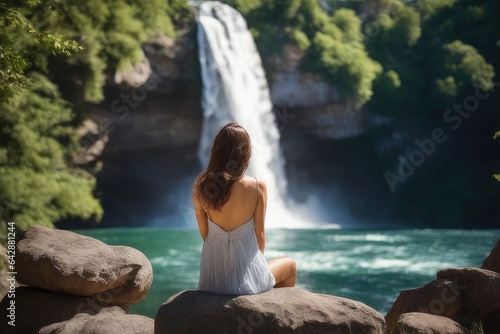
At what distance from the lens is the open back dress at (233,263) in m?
5.36

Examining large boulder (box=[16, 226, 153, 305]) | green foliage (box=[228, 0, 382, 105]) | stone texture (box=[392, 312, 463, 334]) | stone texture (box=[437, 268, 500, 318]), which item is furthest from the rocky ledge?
green foliage (box=[228, 0, 382, 105])

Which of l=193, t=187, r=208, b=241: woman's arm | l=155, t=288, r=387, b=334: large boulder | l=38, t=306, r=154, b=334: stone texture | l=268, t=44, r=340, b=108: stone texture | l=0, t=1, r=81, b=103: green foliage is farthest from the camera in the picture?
l=268, t=44, r=340, b=108: stone texture

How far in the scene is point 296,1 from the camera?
115ft

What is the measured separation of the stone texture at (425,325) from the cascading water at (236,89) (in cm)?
2446

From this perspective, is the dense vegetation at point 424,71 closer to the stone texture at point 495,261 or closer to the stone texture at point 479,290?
the stone texture at point 495,261

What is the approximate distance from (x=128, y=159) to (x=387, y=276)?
18970mm

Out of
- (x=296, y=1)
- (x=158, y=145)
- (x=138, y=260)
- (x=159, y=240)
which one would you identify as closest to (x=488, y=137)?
(x=296, y=1)

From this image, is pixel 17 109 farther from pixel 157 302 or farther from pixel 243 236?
pixel 243 236

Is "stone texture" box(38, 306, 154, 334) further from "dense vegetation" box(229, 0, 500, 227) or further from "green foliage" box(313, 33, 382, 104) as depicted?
"green foliage" box(313, 33, 382, 104)

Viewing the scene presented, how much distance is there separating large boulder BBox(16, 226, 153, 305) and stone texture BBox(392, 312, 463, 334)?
2.82m

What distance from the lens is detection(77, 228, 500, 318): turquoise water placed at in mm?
14422

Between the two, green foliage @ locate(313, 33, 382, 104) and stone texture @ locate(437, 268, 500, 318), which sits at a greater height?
green foliage @ locate(313, 33, 382, 104)

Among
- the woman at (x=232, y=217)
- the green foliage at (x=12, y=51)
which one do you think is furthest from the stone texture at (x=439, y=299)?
the green foliage at (x=12, y=51)

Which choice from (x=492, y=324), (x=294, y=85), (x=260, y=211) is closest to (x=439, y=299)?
(x=492, y=324)
